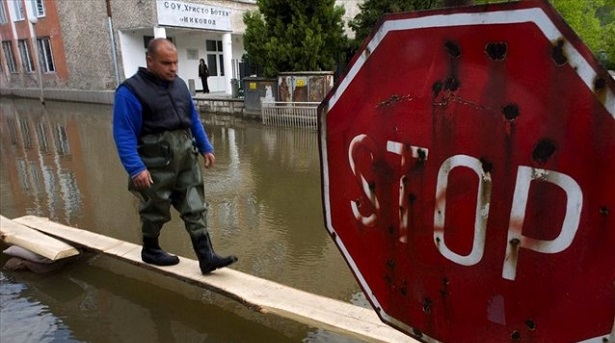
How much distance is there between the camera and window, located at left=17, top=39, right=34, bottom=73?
2320cm

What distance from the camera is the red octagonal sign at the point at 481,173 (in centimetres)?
85

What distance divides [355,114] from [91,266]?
347 cm

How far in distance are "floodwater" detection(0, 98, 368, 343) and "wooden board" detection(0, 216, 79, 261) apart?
26cm

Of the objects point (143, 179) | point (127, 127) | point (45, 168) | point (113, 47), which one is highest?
point (113, 47)

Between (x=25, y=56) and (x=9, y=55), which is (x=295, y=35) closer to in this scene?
(x=25, y=56)

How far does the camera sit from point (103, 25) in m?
18.5

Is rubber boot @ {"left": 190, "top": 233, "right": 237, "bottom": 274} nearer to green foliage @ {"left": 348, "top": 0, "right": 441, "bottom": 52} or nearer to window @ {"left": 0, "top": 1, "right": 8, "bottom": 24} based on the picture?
green foliage @ {"left": 348, "top": 0, "right": 441, "bottom": 52}

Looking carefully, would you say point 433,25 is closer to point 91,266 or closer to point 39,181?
point 91,266

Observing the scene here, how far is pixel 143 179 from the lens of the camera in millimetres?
2791

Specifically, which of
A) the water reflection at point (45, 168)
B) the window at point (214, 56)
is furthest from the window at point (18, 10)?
the water reflection at point (45, 168)

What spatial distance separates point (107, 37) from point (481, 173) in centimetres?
2040

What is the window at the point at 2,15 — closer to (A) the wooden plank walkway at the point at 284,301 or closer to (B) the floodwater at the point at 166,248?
(B) the floodwater at the point at 166,248

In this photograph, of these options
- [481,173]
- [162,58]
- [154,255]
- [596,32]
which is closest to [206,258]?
[154,255]

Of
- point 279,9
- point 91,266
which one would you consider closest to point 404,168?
point 91,266
